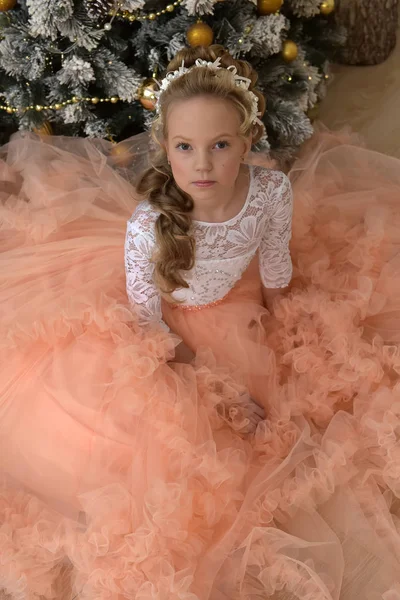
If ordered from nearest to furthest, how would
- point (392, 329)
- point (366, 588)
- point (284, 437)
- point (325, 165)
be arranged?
point (366, 588) → point (284, 437) → point (392, 329) → point (325, 165)

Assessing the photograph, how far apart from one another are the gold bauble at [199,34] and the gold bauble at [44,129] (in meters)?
0.49

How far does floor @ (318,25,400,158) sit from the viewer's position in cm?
202

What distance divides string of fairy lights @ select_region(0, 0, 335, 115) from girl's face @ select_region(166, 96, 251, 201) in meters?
0.45

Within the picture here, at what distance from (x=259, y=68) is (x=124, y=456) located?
1235 millimetres

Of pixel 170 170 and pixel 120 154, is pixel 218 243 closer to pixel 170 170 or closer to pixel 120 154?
pixel 170 170

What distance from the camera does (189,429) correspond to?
1.07 m

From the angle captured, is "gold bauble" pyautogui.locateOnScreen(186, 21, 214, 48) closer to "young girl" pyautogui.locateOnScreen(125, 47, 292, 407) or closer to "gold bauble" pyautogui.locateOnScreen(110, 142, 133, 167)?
"gold bauble" pyautogui.locateOnScreen(110, 142, 133, 167)

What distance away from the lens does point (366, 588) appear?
1021 mm

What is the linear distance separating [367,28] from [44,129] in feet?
4.58

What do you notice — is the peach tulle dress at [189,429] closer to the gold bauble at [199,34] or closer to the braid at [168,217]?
the braid at [168,217]

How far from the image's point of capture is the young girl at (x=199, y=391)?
3.16ft

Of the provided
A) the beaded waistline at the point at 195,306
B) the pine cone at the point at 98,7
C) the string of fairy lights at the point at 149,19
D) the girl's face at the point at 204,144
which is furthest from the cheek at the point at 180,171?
the pine cone at the point at 98,7

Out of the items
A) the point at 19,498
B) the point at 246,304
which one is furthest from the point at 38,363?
the point at 246,304

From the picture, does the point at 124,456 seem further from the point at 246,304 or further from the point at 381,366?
the point at 381,366
